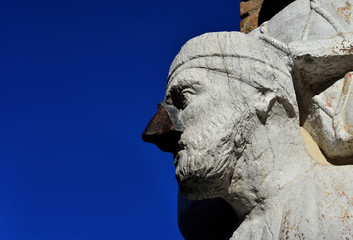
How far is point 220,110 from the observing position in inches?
93.7

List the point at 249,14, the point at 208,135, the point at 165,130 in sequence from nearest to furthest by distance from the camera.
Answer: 1. the point at 208,135
2. the point at 165,130
3. the point at 249,14

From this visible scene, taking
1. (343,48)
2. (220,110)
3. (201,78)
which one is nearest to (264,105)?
(220,110)

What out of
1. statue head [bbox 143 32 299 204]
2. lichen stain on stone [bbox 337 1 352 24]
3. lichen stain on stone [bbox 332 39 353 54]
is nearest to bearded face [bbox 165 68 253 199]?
statue head [bbox 143 32 299 204]

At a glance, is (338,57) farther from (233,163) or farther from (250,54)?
(233,163)

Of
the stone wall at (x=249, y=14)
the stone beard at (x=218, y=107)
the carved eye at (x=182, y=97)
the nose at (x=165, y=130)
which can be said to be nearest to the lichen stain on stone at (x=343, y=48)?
the stone beard at (x=218, y=107)

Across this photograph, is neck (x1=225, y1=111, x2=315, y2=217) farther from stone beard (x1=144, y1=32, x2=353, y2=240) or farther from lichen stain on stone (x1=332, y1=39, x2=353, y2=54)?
lichen stain on stone (x1=332, y1=39, x2=353, y2=54)

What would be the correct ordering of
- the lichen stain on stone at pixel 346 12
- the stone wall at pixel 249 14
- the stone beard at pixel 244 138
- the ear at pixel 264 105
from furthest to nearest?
the stone wall at pixel 249 14 < the lichen stain on stone at pixel 346 12 < the ear at pixel 264 105 < the stone beard at pixel 244 138

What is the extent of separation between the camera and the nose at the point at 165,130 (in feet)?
8.09

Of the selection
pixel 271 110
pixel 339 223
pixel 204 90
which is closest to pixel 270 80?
pixel 271 110

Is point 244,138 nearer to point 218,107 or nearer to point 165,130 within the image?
point 218,107

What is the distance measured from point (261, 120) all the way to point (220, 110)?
0.18 meters

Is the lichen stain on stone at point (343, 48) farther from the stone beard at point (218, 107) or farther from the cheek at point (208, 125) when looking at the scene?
the cheek at point (208, 125)

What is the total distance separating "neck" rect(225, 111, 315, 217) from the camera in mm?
2355

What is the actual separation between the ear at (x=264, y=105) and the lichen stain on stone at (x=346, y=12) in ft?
1.55
